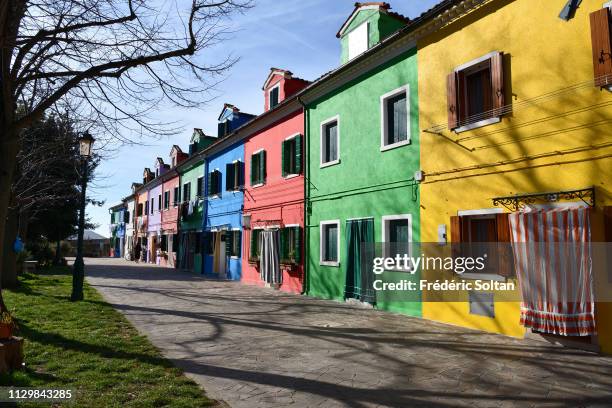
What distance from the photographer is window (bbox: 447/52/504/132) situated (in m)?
8.25

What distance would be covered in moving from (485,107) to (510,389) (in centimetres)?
554

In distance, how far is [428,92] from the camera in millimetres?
9609

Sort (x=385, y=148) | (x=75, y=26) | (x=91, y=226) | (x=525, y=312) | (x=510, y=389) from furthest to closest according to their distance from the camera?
(x=91, y=226)
(x=385, y=148)
(x=525, y=312)
(x=75, y=26)
(x=510, y=389)

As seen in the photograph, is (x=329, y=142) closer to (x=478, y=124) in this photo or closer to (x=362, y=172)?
(x=362, y=172)

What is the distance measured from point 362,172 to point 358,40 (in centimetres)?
404

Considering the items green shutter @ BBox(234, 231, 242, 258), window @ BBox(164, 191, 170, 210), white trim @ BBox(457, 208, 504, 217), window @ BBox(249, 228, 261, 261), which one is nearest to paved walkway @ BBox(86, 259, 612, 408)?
white trim @ BBox(457, 208, 504, 217)

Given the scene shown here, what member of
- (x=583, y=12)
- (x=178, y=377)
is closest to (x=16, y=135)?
(x=178, y=377)

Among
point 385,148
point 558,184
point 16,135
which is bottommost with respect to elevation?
point 558,184

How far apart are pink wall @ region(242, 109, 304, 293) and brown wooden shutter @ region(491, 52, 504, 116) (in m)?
7.25

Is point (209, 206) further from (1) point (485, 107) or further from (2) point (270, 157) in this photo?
(1) point (485, 107)

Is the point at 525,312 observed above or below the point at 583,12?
below

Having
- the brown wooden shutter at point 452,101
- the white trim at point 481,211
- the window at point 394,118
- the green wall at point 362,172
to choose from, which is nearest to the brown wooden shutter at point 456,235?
the white trim at point 481,211

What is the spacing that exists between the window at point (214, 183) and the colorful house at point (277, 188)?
355 centimetres

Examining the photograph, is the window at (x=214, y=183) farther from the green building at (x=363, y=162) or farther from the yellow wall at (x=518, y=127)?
the yellow wall at (x=518, y=127)
